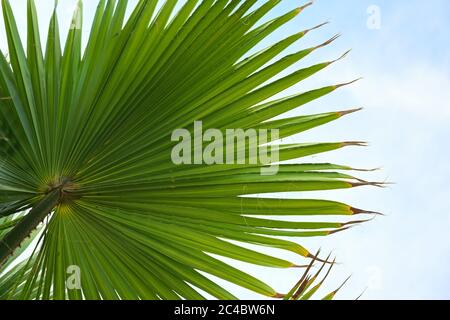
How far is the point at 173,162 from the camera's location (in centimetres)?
179

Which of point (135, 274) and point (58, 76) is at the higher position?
point (58, 76)

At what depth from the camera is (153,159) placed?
1.82 metres

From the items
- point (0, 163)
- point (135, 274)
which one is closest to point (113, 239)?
point (135, 274)

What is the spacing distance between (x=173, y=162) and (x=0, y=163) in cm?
52

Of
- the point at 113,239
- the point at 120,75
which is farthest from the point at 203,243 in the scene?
the point at 120,75

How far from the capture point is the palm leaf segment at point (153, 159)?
177 cm

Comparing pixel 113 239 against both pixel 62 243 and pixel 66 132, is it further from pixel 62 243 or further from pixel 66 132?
pixel 66 132

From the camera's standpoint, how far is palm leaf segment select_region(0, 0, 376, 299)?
1.77 metres
